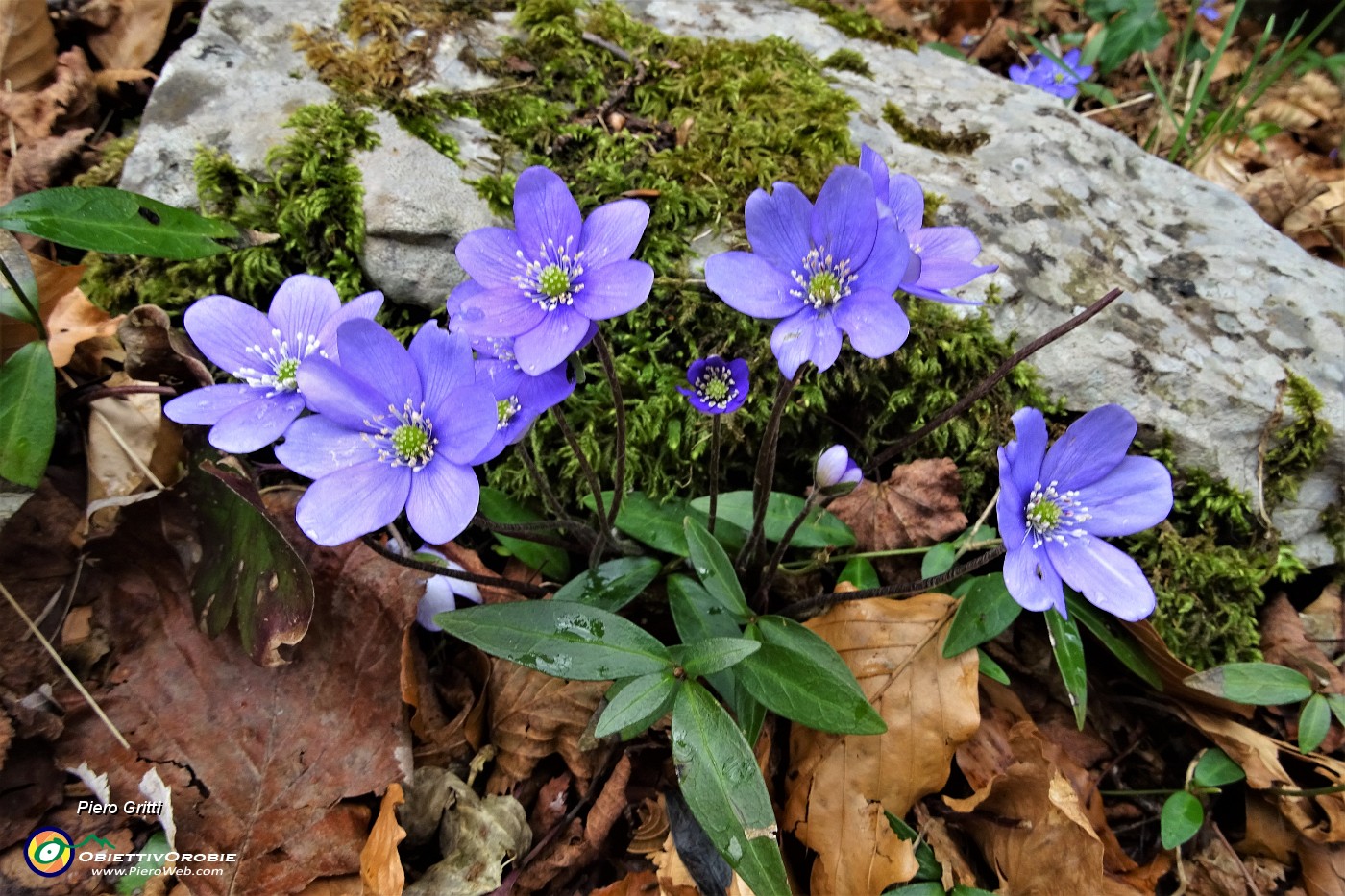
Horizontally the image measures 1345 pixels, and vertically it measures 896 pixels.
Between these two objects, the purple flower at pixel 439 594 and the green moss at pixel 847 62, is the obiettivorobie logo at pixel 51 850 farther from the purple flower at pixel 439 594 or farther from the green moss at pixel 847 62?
the green moss at pixel 847 62

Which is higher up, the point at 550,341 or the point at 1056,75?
the point at 550,341

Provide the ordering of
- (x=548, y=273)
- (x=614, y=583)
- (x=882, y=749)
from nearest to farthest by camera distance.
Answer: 1. (x=548, y=273)
2. (x=882, y=749)
3. (x=614, y=583)

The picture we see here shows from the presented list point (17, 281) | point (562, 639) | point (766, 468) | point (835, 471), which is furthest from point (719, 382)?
point (17, 281)

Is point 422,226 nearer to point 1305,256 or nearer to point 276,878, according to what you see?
point 276,878

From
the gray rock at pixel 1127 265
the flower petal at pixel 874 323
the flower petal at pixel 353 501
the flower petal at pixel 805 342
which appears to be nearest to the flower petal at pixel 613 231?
the flower petal at pixel 805 342

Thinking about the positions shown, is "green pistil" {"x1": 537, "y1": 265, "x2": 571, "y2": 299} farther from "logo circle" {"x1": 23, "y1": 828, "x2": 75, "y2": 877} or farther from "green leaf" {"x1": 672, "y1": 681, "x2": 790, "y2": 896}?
"logo circle" {"x1": 23, "y1": 828, "x2": 75, "y2": 877}

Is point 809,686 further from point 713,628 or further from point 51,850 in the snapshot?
point 51,850
